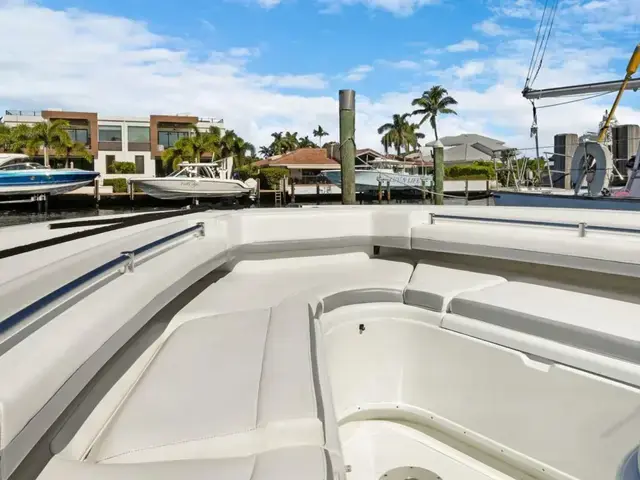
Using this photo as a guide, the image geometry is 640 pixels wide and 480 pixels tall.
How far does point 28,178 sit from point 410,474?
23.0 m

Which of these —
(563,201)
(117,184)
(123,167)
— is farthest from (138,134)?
(563,201)

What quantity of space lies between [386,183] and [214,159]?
14.2 meters

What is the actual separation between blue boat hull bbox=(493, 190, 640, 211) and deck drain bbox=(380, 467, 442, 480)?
6.55m

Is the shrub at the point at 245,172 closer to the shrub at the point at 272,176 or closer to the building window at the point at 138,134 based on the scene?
the shrub at the point at 272,176

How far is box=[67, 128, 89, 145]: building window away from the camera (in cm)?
3931

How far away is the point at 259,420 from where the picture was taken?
1.30m

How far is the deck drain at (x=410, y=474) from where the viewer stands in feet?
7.63

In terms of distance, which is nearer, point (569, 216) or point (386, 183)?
point (569, 216)

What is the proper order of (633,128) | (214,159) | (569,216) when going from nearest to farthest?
1. (569,216)
2. (633,128)
3. (214,159)

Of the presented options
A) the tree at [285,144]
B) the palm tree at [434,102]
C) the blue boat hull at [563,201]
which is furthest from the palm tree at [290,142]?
the blue boat hull at [563,201]

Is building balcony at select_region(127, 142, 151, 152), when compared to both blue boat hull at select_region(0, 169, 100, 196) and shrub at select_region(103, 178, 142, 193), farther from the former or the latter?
blue boat hull at select_region(0, 169, 100, 196)

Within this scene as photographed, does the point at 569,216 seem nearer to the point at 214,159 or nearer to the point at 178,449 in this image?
the point at 178,449

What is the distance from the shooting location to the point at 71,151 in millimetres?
34688

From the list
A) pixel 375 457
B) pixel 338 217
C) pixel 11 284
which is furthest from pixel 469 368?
pixel 11 284
